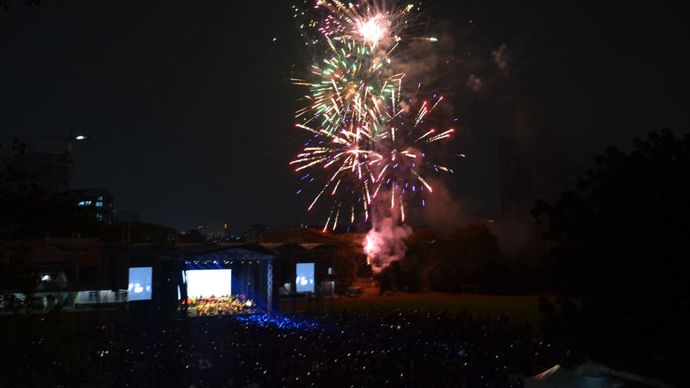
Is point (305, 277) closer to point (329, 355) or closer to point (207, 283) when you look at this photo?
point (207, 283)

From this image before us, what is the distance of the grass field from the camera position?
26.9 meters

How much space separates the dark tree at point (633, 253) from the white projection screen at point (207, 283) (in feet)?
69.2

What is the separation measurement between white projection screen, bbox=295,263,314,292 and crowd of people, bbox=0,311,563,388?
14.1m

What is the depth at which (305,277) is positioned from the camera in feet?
96.3

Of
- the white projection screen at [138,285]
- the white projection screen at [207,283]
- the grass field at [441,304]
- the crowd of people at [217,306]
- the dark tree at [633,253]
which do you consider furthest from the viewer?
the grass field at [441,304]

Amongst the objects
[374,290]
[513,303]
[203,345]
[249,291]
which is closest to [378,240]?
[374,290]

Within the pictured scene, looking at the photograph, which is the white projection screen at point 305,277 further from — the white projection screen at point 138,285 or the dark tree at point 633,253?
the dark tree at point 633,253

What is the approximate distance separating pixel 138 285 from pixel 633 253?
23074mm

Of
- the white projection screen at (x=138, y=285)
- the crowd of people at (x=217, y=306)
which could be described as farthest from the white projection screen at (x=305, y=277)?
the white projection screen at (x=138, y=285)

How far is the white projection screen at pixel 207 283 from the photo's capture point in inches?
981

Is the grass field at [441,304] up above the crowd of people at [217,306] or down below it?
below

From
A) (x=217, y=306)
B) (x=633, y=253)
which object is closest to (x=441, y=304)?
(x=217, y=306)

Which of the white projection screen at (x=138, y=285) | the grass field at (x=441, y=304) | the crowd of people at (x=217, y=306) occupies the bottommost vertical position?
the grass field at (x=441, y=304)

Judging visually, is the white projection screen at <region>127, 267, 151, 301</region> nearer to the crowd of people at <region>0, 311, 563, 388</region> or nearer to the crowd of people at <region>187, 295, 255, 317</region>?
the crowd of people at <region>187, 295, 255, 317</region>
